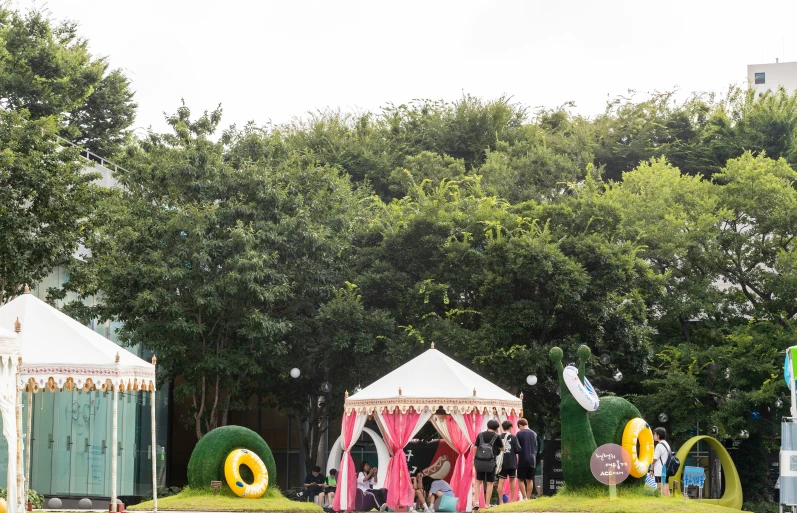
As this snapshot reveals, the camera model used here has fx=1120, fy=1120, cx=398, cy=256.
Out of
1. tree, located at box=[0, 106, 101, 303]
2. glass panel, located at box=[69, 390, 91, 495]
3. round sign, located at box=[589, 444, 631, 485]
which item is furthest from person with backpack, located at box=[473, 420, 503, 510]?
glass panel, located at box=[69, 390, 91, 495]

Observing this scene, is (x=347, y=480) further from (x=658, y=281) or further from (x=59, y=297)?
(x=658, y=281)

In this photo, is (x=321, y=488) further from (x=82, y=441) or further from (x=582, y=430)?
(x=82, y=441)

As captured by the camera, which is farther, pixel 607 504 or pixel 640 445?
→ pixel 640 445

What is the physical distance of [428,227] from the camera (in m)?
31.6

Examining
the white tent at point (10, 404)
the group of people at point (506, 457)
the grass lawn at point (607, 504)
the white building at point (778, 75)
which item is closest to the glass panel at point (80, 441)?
the group of people at point (506, 457)

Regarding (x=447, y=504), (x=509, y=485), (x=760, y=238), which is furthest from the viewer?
(x=760, y=238)

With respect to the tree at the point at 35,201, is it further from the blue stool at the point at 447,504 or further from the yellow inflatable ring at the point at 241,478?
the blue stool at the point at 447,504

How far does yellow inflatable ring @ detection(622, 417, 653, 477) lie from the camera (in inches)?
790

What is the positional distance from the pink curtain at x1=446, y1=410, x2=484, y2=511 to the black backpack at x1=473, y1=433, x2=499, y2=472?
11.2ft

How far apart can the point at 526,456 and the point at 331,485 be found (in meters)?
7.16

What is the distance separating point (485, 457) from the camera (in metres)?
19.8

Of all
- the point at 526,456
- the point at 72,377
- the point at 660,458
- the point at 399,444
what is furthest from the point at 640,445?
the point at 72,377

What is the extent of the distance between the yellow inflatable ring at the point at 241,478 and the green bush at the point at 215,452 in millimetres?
161

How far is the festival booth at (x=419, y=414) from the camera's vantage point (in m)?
23.3
